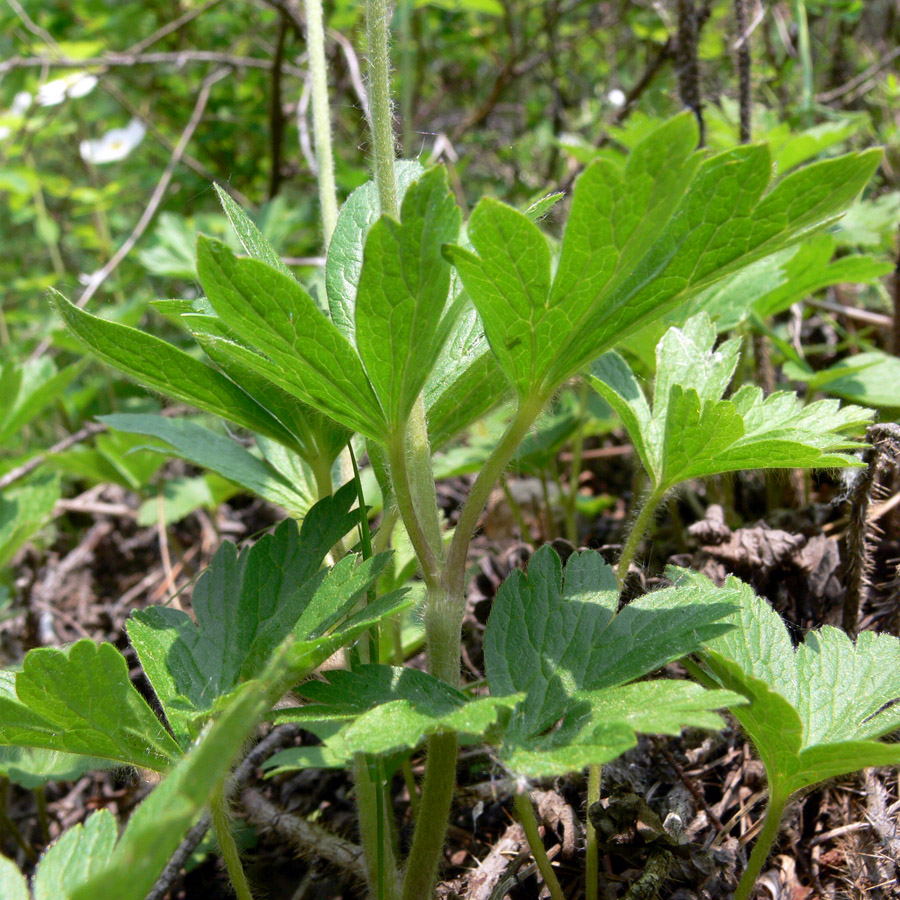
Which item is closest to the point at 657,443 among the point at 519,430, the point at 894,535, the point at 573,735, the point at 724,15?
the point at 519,430

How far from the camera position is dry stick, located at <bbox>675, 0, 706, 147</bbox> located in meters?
1.87

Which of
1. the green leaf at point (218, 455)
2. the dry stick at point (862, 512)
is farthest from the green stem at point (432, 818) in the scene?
the dry stick at point (862, 512)

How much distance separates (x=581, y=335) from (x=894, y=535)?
40.8 inches

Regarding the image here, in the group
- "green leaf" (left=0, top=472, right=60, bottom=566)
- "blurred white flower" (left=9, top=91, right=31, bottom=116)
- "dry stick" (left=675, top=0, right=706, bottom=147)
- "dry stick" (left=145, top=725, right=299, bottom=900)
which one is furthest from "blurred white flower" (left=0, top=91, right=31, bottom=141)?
"dry stick" (left=145, top=725, right=299, bottom=900)

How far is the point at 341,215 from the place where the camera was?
1.04 m

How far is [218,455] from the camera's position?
126 cm

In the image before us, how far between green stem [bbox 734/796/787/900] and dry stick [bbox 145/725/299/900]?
62cm

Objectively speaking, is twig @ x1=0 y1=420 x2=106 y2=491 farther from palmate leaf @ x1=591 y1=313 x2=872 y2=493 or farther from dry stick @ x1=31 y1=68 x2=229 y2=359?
palmate leaf @ x1=591 y1=313 x2=872 y2=493

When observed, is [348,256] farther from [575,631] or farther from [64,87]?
[64,87]

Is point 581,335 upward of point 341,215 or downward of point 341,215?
downward

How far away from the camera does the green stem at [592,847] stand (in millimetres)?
944

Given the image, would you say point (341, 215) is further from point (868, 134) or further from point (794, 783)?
point (868, 134)

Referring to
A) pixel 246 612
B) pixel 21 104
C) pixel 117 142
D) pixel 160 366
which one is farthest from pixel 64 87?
pixel 246 612

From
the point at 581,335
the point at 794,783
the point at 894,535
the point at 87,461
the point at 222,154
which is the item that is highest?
the point at 222,154
